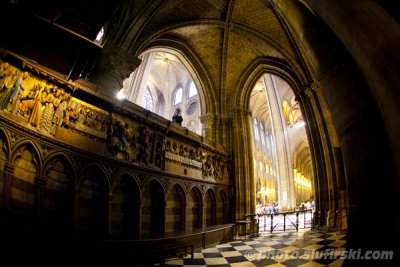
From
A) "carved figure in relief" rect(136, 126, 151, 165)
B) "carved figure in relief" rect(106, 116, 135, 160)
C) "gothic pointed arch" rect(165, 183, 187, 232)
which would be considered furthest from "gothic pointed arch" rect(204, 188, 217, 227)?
"carved figure in relief" rect(106, 116, 135, 160)

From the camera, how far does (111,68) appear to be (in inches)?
280

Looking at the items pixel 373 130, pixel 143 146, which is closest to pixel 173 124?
pixel 143 146

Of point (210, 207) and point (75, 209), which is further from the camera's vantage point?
point (210, 207)

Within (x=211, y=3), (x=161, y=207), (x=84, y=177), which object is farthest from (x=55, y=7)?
(x=211, y=3)

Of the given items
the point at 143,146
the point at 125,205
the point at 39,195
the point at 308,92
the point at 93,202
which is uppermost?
the point at 308,92

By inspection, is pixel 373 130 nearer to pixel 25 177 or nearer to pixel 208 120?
pixel 25 177

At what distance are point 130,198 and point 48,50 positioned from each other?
4183 millimetres

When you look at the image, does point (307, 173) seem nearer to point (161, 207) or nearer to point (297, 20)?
point (161, 207)

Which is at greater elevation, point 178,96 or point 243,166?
point 178,96

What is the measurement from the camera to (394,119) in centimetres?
123

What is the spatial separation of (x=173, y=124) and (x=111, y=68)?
2.83 m

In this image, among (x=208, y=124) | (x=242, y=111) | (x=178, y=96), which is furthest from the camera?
(x=178, y=96)

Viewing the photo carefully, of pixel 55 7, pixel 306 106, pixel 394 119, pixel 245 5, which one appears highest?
pixel 245 5

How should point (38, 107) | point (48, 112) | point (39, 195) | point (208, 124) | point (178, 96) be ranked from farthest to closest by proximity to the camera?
point (178, 96) < point (208, 124) < point (48, 112) < point (38, 107) < point (39, 195)
